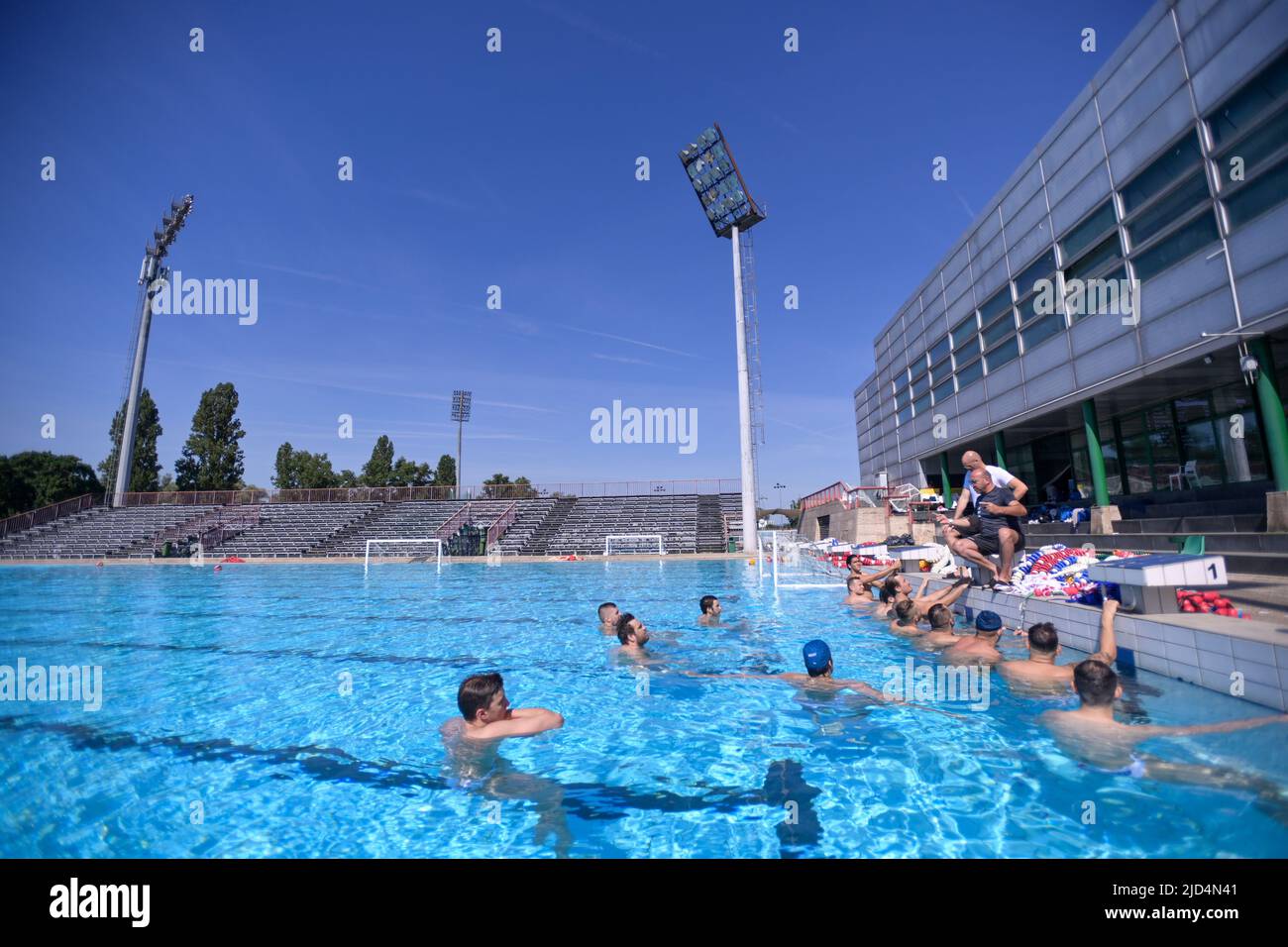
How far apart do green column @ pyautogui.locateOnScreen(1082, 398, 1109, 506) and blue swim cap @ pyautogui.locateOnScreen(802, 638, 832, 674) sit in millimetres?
15601

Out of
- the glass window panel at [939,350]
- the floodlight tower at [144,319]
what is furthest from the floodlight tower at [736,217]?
the floodlight tower at [144,319]

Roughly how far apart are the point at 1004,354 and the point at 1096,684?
2189 centimetres

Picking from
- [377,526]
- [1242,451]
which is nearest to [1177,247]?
[1242,451]

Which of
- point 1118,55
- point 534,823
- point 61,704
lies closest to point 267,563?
point 61,704

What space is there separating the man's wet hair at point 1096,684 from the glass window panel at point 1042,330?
18.7m

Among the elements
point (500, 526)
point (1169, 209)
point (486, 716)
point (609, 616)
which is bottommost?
point (486, 716)

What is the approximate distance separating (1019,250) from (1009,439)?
7673 millimetres

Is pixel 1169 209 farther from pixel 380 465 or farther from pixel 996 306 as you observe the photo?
pixel 380 465

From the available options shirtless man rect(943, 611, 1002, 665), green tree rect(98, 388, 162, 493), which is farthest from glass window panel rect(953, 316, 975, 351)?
green tree rect(98, 388, 162, 493)

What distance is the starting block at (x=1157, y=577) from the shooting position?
543 cm

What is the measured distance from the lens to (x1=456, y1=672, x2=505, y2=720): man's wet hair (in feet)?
13.8

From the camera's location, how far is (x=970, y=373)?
968 inches
